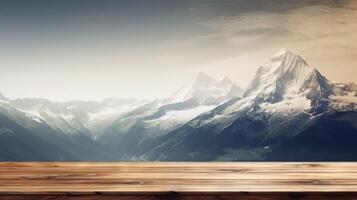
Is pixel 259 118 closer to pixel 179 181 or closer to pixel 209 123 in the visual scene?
pixel 209 123

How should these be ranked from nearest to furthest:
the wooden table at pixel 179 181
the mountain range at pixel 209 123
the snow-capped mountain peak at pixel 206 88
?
the wooden table at pixel 179 181 < the snow-capped mountain peak at pixel 206 88 < the mountain range at pixel 209 123

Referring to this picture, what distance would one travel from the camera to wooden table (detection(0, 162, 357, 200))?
0.93 meters

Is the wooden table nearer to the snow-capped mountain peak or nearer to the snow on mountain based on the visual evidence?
the snow-capped mountain peak

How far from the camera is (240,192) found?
931 millimetres

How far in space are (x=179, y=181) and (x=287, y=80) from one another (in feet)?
23.3

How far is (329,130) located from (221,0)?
265 cm

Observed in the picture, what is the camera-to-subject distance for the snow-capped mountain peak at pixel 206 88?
6914mm

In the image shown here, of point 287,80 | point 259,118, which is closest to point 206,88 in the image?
point 259,118

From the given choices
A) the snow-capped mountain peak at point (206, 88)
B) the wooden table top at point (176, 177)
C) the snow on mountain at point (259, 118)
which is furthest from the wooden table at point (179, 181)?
the snow on mountain at point (259, 118)

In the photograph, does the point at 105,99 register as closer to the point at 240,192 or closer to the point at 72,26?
the point at 72,26

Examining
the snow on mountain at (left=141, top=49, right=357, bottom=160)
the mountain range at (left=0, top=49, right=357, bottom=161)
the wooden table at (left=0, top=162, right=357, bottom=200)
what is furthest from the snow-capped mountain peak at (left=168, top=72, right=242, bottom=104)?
the wooden table at (left=0, top=162, right=357, bottom=200)

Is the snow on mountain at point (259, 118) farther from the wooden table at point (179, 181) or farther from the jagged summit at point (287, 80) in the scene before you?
the wooden table at point (179, 181)

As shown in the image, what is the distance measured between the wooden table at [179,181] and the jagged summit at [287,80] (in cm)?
553

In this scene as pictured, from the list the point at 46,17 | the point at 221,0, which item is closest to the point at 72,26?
the point at 46,17
